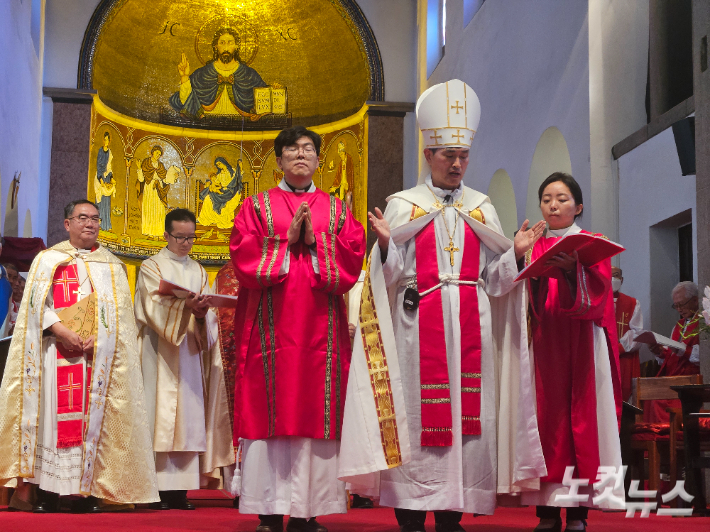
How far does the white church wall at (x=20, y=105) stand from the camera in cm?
1101

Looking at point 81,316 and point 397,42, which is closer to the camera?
point 81,316

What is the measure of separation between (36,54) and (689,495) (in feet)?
38.1

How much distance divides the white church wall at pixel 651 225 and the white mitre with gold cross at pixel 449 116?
14.2 feet

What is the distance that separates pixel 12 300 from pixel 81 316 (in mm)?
3805

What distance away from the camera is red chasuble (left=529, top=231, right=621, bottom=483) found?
4.51 meters

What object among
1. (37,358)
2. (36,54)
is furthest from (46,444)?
(36,54)

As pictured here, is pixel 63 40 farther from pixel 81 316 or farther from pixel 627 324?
pixel 627 324

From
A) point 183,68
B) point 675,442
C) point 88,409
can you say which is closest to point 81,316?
point 88,409

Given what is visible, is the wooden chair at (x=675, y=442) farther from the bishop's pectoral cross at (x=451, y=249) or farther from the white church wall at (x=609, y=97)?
the bishop's pectoral cross at (x=451, y=249)

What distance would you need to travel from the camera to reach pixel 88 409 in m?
6.06

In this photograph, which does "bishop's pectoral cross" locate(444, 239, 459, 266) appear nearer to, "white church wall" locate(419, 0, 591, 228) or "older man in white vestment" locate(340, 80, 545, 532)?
"older man in white vestment" locate(340, 80, 545, 532)

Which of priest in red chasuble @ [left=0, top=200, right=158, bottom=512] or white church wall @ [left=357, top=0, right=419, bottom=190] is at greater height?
white church wall @ [left=357, top=0, right=419, bottom=190]

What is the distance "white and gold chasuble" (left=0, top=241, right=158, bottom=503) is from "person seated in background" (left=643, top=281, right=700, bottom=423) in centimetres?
416

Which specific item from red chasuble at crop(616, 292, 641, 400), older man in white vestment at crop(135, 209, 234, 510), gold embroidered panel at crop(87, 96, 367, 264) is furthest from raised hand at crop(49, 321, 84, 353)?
gold embroidered panel at crop(87, 96, 367, 264)
